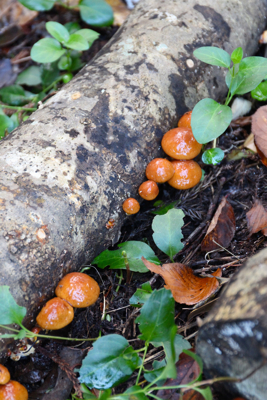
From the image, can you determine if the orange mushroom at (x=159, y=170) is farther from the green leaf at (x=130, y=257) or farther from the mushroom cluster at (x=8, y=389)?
the mushroom cluster at (x=8, y=389)

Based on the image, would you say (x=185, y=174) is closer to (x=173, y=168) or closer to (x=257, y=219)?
(x=173, y=168)

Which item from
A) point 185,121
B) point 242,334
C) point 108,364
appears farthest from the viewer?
point 185,121

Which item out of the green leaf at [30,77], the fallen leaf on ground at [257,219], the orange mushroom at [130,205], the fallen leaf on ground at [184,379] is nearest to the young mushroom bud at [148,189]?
the orange mushroom at [130,205]

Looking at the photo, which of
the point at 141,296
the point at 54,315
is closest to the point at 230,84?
the point at 141,296

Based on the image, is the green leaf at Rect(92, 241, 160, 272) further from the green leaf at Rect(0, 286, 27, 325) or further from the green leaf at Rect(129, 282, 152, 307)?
the green leaf at Rect(0, 286, 27, 325)

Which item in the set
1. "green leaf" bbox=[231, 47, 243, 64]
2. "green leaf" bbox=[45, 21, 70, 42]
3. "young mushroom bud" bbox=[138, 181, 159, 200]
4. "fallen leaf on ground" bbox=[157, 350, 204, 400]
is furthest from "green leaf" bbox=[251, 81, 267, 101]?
"fallen leaf on ground" bbox=[157, 350, 204, 400]

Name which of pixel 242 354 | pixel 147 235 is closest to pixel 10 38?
pixel 147 235
